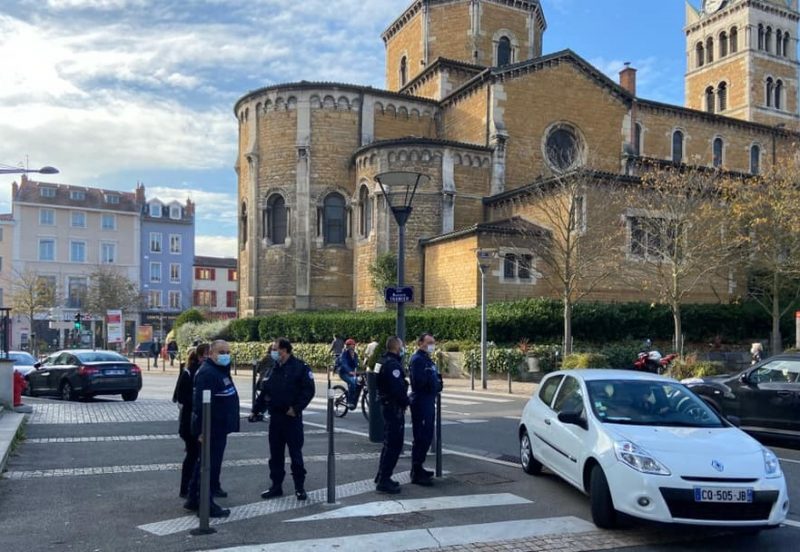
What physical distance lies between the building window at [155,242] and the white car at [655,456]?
2583 inches

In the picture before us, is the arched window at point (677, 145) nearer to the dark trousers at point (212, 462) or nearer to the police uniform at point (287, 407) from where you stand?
the police uniform at point (287, 407)

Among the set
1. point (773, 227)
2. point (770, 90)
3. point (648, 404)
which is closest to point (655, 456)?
point (648, 404)

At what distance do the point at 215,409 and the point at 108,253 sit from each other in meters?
64.5

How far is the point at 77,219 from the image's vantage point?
64.4 m

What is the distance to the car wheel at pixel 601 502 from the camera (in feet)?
19.5

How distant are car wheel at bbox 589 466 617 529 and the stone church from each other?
21.0 metres

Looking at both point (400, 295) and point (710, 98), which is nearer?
point (400, 295)

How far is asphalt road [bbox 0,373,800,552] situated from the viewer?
5734 mm

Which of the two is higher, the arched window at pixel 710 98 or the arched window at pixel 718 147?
the arched window at pixel 710 98

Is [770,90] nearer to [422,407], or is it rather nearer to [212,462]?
[422,407]

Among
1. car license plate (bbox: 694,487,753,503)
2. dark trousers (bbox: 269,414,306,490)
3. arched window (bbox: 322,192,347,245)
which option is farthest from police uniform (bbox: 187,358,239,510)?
arched window (bbox: 322,192,347,245)

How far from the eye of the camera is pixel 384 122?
121ft

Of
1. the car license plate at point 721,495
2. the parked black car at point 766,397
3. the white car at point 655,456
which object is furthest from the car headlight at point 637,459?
the parked black car at point 766,397

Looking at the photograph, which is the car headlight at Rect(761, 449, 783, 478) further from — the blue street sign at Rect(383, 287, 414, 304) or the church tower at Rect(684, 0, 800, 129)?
the church tower at Rect(684, 0, 800, 129)
